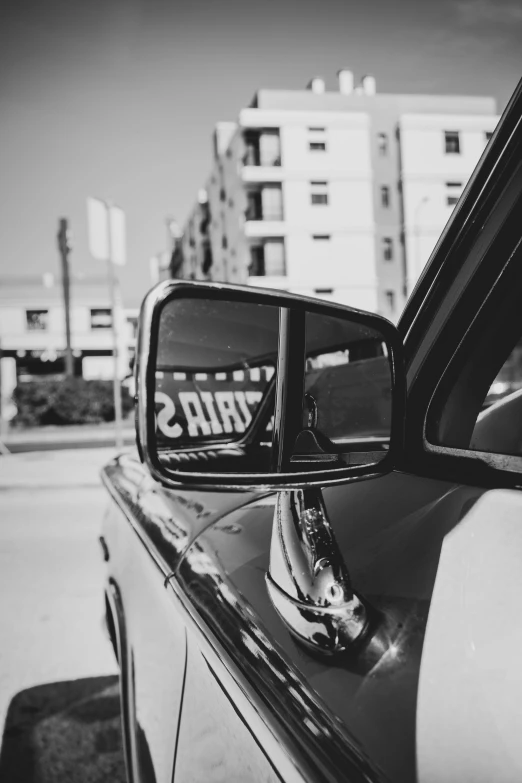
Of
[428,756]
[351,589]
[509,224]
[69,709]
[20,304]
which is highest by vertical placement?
[20,304]

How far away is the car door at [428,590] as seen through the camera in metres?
0.70

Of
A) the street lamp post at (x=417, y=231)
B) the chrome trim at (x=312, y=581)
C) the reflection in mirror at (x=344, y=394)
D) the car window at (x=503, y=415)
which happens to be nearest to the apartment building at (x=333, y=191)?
the street lamp post at (x=417, y=231)

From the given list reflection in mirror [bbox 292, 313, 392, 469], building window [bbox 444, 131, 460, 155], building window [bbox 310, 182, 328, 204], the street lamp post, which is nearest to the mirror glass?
reflection in mirror [bbox 292, 313, 392, 469]

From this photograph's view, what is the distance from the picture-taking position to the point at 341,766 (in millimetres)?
703

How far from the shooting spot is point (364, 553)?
0.98 meters

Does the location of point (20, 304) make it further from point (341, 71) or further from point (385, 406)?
point (385, 406)

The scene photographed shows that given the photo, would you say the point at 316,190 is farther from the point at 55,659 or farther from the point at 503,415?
the point at 503,415

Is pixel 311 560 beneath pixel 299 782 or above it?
above

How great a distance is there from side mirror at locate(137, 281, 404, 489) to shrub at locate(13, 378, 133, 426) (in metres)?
19.7

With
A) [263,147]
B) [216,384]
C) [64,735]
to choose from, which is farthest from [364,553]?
[263,147]

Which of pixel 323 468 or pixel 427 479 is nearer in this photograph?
pixel 323 468

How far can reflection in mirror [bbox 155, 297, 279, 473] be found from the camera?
41.6 inches

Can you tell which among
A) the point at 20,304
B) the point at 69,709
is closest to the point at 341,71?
the point at 20,304

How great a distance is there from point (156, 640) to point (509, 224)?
108cm
